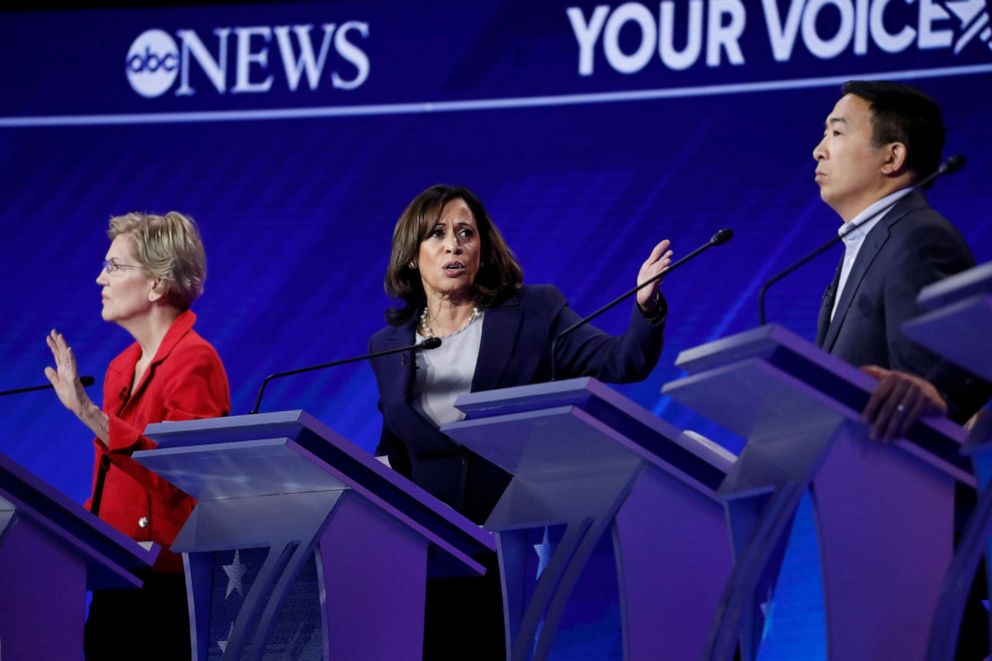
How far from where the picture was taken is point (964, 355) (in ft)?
5.18

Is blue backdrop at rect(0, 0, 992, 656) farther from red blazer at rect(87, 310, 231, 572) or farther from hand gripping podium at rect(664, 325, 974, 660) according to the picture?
hand gripping podium at rect(664, 325, 974, 660)

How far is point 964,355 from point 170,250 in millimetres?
2363

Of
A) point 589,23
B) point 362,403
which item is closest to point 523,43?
point 589,23

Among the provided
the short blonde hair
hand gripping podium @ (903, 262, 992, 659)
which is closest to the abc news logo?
the short blonde hair

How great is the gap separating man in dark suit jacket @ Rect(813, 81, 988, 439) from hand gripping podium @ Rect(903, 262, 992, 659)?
0.34 metres

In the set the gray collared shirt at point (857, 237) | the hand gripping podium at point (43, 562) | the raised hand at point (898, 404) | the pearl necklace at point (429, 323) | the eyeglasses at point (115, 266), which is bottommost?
the hand gripping podium at point (43, 562)

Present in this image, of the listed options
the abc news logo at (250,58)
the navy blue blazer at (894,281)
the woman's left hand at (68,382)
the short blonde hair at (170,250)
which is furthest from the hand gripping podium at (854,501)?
the abc news logo at (250,58)

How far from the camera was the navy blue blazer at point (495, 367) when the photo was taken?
3121 millimetres

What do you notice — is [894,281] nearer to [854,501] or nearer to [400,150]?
[854,501]

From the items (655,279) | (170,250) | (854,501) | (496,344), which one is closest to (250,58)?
(170,250)

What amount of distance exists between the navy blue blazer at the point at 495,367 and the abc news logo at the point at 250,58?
5.16 ft

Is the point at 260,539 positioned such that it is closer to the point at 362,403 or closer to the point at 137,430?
the point at 137,430

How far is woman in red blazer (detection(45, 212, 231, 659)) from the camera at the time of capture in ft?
10.3

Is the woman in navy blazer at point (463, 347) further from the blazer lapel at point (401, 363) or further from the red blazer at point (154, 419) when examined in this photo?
the red blazer at point (154, 419)
